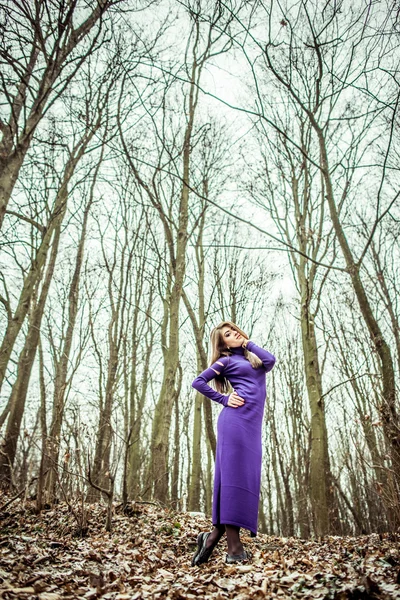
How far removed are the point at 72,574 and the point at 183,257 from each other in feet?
18.0

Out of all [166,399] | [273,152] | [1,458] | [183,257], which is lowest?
[1,458]

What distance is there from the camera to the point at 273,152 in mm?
9773

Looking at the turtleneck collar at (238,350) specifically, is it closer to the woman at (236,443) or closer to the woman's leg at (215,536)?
the woman at (236,443)

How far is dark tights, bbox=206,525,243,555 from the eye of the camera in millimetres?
3070

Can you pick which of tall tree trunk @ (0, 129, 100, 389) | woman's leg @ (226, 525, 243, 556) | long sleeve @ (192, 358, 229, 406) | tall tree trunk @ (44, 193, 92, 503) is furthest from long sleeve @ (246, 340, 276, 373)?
tall tree trunk @ (0, 129, 100, 389)

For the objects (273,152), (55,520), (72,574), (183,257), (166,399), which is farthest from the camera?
(273,152)

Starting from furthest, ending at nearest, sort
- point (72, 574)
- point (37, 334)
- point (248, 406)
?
point (37, 334) < point (248, 406) < point (72, 574)

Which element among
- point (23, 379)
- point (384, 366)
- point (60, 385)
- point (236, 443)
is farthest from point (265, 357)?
point (23, 379)

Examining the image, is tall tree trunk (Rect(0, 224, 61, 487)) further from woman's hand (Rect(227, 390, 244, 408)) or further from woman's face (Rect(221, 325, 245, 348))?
woman's hand (Rect(227, 390, 244, 408))

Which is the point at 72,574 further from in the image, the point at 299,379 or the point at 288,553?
the point at 299,379

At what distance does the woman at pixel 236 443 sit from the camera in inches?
123

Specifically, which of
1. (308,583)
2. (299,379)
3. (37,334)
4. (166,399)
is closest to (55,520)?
(166,399)

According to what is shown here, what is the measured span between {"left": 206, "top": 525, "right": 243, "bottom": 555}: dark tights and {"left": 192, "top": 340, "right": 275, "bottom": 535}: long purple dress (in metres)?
0.07

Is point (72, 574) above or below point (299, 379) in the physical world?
below
